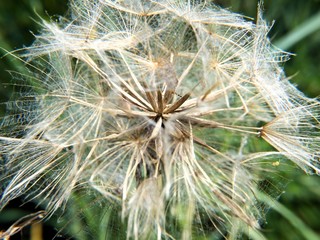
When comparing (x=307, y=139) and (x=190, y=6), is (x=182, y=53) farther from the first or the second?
(x=307, y=139)

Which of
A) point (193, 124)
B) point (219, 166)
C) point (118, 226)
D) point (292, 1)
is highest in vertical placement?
point (292, 1)

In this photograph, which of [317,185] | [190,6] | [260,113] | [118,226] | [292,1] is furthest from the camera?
[292,1]

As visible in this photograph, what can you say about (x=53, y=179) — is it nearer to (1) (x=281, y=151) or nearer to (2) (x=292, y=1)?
(1) (x=281, y=151)

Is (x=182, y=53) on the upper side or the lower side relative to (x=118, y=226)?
upper

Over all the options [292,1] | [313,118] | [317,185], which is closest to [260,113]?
[313,118]

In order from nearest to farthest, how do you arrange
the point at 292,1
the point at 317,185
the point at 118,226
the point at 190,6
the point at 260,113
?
the point at 118,226, the point at 190,6, the point at 260,113, the point at 317,185, the point at 292,1

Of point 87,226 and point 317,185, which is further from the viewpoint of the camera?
point 317,185

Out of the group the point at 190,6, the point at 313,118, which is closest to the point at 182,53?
the point at 190,6
